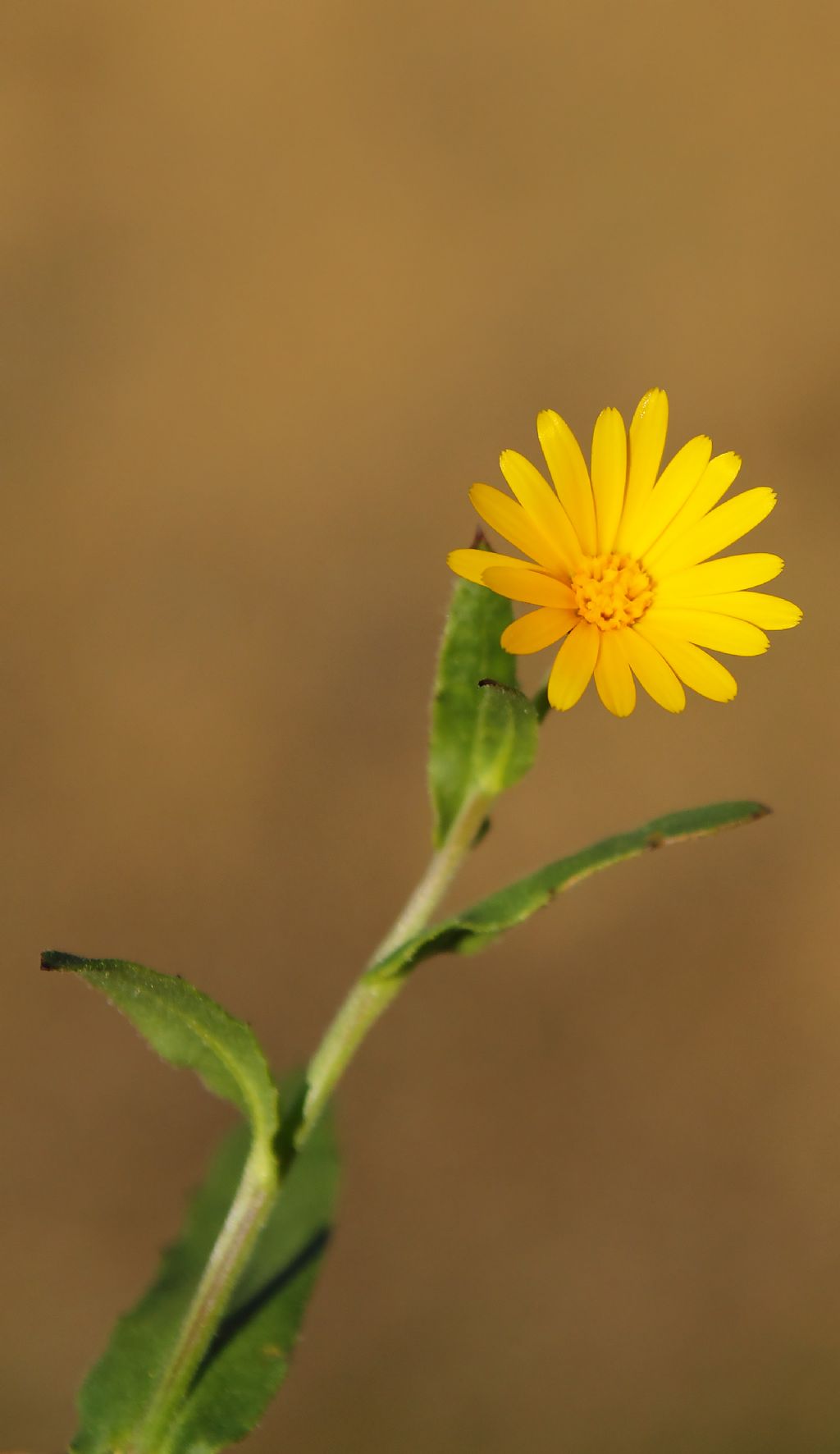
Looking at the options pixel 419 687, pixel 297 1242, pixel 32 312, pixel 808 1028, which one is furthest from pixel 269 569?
pixel 297 1242

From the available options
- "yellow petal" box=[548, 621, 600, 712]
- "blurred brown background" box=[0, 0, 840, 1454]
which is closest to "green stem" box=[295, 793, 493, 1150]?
"yellow petal" box=[548, 621, 600, 712]

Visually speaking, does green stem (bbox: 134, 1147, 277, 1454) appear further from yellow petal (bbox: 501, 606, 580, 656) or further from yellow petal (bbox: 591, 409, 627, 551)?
yellow petal (bbox: 591, 409, 627, 551)

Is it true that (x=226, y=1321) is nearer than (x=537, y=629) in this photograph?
No

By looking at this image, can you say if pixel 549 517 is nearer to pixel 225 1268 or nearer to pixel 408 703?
pixel 225 1268

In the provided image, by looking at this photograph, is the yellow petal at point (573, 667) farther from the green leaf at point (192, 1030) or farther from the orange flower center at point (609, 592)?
the green leaf at point (192, 1030)

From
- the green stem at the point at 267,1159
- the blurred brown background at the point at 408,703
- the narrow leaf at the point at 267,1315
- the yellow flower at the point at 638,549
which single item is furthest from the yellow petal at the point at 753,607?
the blurred brown background at the point at 408,703

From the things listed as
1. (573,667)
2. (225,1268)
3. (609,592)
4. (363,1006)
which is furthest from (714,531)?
(225,1268)
